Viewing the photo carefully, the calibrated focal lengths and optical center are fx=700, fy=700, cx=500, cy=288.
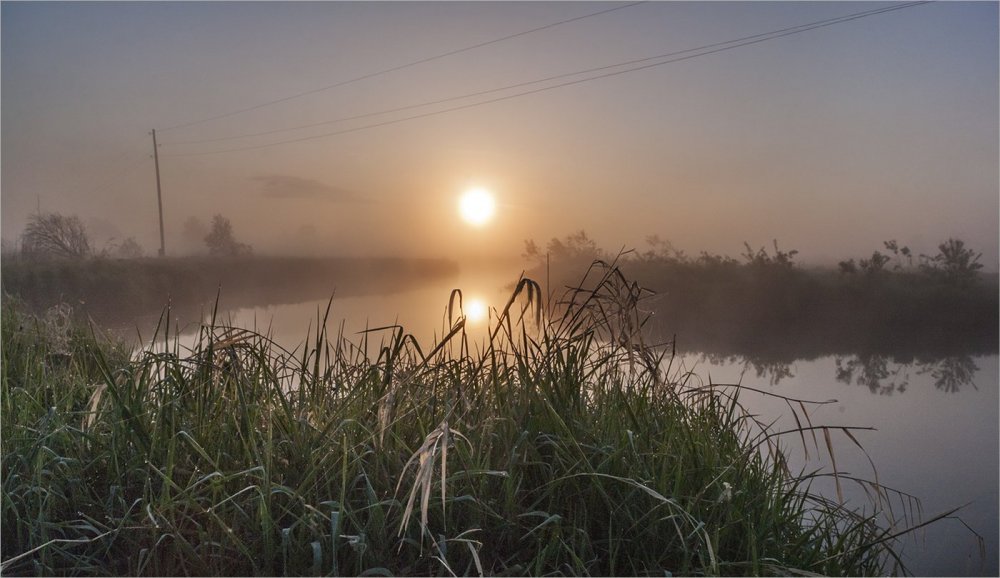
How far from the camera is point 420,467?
1.47m

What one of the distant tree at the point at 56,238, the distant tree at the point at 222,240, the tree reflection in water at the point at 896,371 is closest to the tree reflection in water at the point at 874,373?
the tree reflection in water at the point at 896,371

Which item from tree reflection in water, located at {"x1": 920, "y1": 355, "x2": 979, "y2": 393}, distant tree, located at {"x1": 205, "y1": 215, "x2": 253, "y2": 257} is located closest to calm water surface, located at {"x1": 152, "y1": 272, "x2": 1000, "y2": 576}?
tree reflection in water, located at {"x1": 920, "y1": 355, "x2": 979, "y2": 393}

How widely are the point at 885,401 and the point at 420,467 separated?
2.74 meters

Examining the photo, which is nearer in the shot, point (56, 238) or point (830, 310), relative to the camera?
point (830, 310)

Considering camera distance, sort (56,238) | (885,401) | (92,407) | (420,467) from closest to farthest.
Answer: (420,467) → (92,407) → (885,401) → (56,238)

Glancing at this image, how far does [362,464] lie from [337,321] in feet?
2.00

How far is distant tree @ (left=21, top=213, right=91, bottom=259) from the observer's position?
408 centimetres

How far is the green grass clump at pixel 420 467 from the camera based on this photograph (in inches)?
64.7

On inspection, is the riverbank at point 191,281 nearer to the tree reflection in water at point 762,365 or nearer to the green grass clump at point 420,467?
the green grass clump at point 420,467

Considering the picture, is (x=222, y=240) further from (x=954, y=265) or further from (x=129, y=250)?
(x=954, y=265)

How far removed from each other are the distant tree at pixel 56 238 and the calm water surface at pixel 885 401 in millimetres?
1996

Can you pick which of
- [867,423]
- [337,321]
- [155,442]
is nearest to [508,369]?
[337,321]

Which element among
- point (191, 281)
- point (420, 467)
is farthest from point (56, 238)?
point (420, 467)

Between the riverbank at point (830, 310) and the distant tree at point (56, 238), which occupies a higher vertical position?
the distant tree at point (56, 238)
